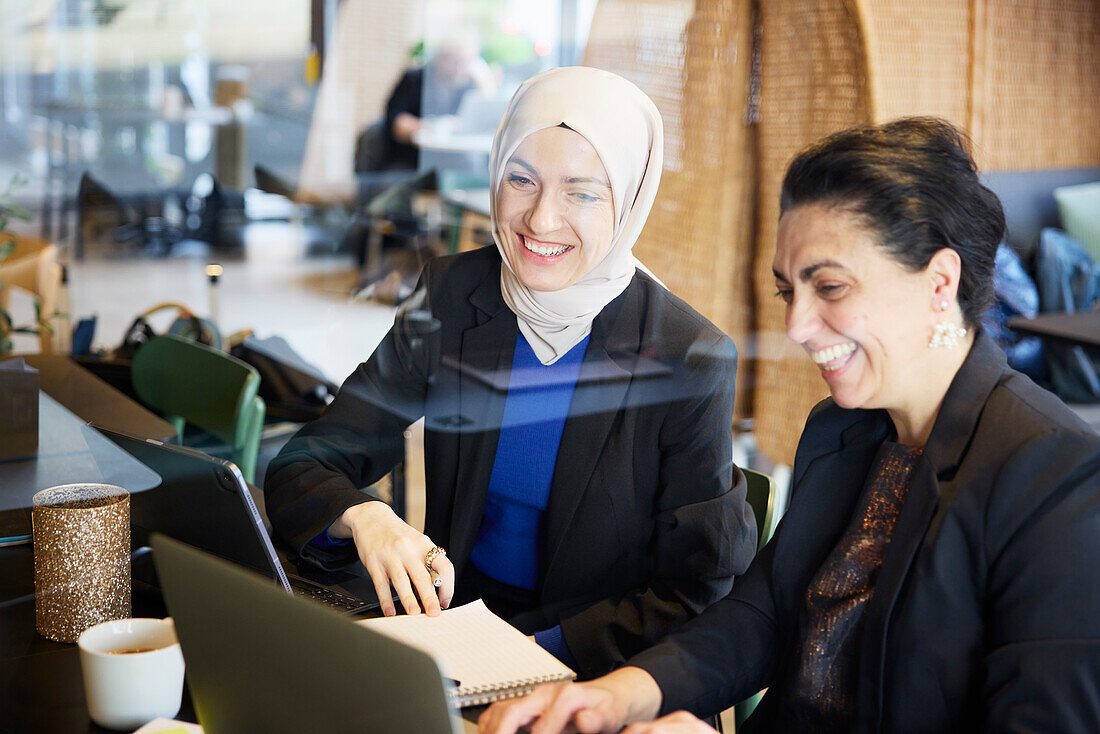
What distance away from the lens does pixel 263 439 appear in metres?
2.34

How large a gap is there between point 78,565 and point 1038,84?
304cm

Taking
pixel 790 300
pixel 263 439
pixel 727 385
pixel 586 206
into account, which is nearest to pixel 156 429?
pixel 263 439

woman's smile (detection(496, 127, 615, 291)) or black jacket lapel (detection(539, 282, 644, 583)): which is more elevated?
woman's smile (detection(496, 127, 615, 291))

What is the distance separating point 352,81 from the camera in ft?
15.9

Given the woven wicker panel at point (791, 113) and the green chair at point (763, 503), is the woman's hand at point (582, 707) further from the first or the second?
the woven wicker panel at point (791, 113)

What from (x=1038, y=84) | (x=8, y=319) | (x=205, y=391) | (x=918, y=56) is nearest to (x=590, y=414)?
(x=205, y=391)

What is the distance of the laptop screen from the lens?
108 centimetres

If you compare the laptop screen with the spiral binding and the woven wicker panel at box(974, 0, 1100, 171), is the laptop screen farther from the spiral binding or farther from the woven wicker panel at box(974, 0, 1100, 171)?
the woven wicker panel at box(974, 0, 1100, 171)

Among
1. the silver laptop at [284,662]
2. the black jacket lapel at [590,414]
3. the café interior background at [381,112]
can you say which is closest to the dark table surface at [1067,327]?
the café interior background at [381,112]

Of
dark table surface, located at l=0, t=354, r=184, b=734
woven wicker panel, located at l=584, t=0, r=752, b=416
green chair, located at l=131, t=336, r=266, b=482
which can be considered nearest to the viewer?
dark table surface, located at l=0, t=354, r=184, b=734

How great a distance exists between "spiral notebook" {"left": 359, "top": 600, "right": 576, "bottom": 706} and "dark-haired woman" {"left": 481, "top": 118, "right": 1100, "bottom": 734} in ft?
0.11

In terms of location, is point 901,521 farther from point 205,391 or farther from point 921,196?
point 205,391

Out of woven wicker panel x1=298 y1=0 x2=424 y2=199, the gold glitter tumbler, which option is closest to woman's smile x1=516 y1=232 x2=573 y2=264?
the gold glitter tumbler

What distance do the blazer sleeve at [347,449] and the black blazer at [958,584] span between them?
17.4 inches
